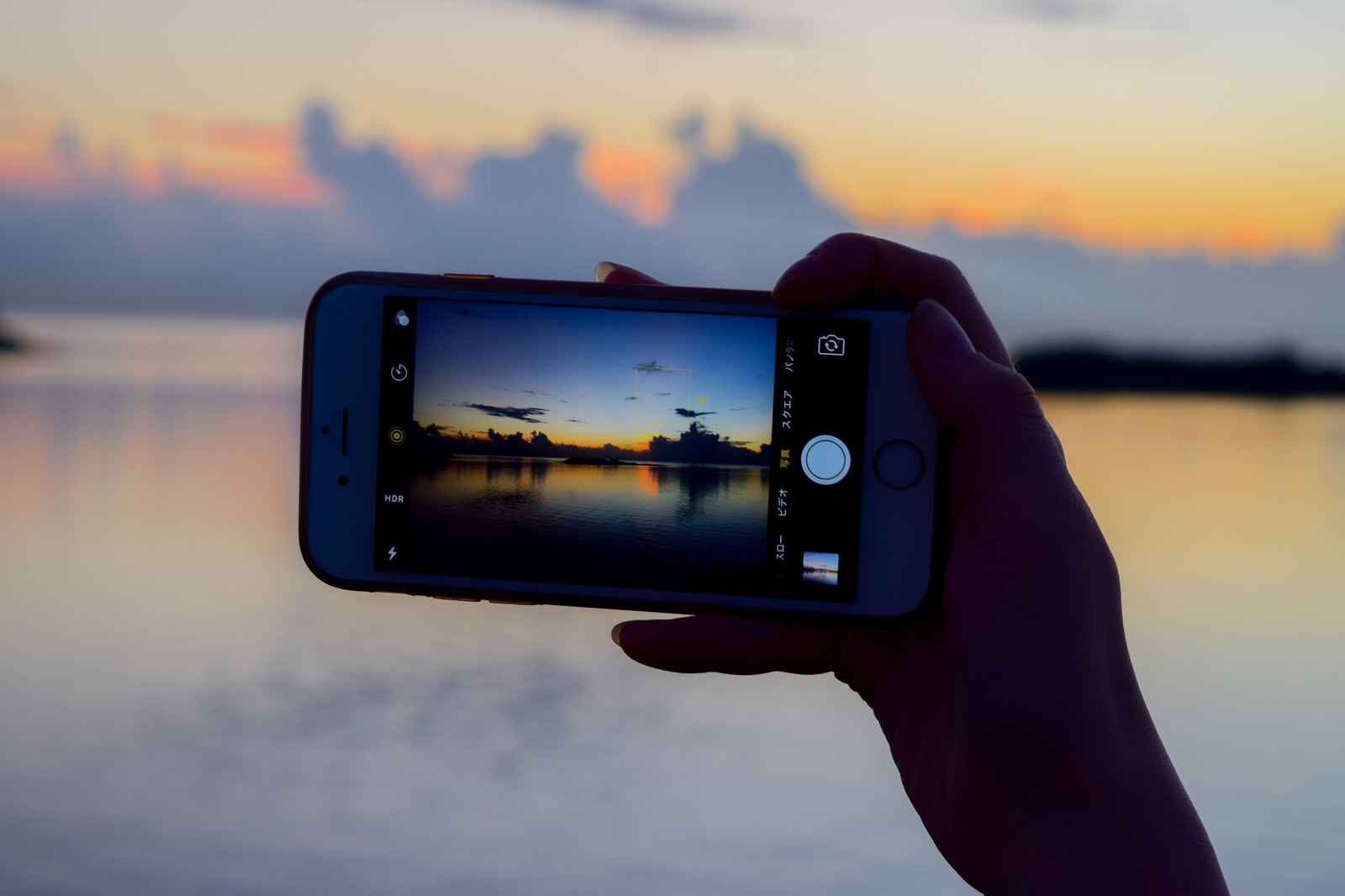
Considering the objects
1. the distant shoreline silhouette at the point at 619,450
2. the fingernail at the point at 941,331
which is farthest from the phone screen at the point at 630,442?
the fingernail at the point at 941,331

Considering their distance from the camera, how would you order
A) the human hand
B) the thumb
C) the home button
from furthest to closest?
the home button, the thumb, the human hand

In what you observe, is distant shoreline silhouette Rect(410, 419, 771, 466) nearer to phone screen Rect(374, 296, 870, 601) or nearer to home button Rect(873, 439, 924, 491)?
phone screen Rect(374, 296, 870, 601)

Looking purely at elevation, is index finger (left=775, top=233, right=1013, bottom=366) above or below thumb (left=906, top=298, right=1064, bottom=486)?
above

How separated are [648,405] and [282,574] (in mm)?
8413

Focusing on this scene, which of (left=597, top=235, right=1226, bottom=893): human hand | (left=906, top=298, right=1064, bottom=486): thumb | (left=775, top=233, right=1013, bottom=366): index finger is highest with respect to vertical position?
(left=775, top=233, right=1013, bottom=366): index finger

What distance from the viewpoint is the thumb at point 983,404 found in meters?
2.13

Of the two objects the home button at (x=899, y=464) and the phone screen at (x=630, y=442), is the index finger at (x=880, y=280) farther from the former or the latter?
the home button at (x=899, y=464)

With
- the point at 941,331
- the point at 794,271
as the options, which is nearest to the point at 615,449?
the point at 794,271

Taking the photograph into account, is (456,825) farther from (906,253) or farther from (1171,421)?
(1171,421)

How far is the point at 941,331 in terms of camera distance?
2262 mm

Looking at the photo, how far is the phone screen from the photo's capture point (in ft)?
7.75

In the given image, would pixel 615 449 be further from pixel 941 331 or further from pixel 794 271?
pixel 941 331

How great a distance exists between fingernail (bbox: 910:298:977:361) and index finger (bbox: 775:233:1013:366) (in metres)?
0.13

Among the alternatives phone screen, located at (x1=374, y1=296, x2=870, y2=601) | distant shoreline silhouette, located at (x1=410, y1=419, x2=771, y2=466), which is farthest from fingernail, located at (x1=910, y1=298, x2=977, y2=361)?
distant shoreline silhouette, located at (x1=410, y1=419, x2=771, y2=466)
